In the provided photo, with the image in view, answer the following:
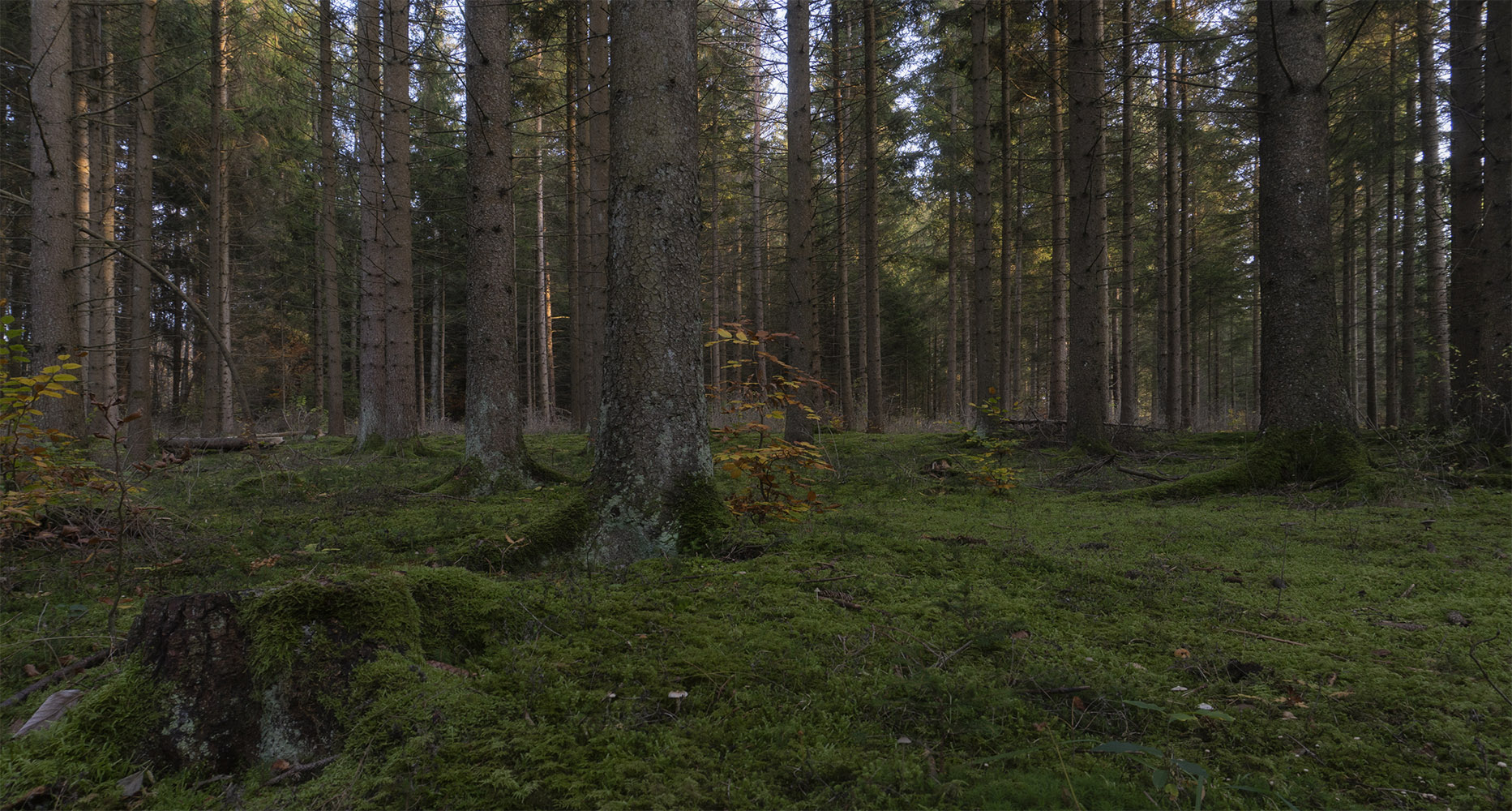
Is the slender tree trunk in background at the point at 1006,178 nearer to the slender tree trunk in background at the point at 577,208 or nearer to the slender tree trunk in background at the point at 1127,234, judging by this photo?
the slender tree trunk in background at the point at 1127,234

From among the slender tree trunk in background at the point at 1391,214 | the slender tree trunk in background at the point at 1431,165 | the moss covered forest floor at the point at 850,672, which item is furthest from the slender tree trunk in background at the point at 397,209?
the slender tree trunk in background at the point at 1391,214

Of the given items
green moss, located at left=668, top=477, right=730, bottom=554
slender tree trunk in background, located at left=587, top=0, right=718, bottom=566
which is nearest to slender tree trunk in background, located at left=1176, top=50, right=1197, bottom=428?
slender tree trunk in background, located at left=587, top=0, right=718, bottom=566

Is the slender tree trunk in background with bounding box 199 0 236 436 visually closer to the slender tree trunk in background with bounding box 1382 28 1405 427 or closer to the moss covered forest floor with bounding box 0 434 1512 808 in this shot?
the moss covered forest floor with bounding box 0 434 1512 808

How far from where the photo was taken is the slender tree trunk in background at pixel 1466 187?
25.2ft

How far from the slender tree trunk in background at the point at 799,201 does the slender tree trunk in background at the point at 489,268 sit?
4.82m

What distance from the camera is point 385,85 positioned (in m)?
9.18

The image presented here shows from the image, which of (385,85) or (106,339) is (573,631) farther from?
(106,339)

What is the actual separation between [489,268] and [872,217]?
357 inches

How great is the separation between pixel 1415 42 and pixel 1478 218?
7.45 meters

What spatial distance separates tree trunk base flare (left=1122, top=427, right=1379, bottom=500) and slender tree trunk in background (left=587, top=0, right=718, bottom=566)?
489 centimetres

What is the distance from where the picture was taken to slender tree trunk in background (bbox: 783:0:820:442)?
1036 centimetres

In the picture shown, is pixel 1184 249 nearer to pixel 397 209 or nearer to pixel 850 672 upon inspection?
pixel 397 209

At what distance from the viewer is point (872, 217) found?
13.5m

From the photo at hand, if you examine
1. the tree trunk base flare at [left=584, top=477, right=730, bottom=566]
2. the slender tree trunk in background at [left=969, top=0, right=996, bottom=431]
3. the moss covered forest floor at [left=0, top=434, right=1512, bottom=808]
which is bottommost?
the moss covered forest floor at [left=0, top=434, right=1512, bottom=808]
